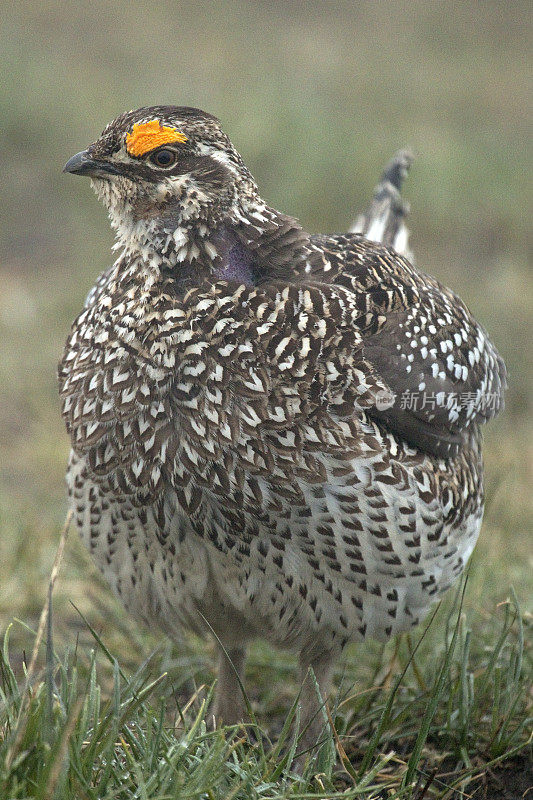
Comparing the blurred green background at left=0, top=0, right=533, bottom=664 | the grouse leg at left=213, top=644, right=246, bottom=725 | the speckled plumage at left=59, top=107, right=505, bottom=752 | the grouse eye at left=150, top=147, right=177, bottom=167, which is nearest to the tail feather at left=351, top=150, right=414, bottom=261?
the blurred green background at left=0, top=0, right=533, bottom=664

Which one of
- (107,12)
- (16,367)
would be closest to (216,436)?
(16,367)

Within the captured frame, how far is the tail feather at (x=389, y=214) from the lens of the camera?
5051 millimetres

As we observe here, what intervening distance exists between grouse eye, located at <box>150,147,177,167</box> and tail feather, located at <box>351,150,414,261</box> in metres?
1.94

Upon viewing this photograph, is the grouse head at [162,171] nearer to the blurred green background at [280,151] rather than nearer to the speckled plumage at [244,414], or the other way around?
the speckled plumage at [244,414]

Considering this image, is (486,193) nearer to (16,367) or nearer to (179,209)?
(16,367)

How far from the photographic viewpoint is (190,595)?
351 cm

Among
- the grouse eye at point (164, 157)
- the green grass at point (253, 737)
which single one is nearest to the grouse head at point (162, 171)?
the grouse eye at point (164, 157)

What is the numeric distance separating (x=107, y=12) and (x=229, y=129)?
5263 millimetres

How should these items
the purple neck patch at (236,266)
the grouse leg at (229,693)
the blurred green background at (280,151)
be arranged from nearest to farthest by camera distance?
1. the purple neck patch at (236,266)
2. the grouse leg at (229,693)
3. the blurred green background at (280,151)

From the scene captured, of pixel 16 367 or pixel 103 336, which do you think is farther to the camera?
pixel 16 367

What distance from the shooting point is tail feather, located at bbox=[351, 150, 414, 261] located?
199 inches

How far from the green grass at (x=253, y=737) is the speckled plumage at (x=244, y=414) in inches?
15.3

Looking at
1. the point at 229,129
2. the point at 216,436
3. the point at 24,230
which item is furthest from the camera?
the point at 229,129

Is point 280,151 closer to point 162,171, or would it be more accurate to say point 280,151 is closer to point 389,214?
point 389,214
